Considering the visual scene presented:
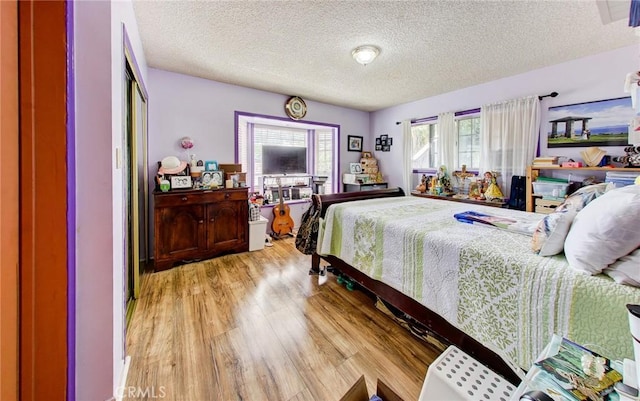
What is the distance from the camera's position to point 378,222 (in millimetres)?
1931

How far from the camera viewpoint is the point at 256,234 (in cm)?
354

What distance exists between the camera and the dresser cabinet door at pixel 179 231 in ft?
9.29

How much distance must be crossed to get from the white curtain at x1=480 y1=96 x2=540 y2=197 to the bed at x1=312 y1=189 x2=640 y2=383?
158 centimetres

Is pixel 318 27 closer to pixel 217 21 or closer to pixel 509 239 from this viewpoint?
pixel 217 21

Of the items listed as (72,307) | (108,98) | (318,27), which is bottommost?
(72,307)

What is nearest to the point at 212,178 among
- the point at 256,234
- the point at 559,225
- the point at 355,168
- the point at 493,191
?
the point at 256,234

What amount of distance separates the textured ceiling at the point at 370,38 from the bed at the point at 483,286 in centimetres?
154

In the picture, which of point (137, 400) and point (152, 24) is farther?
point (152, 24)

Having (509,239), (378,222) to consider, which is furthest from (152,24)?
(509,239)

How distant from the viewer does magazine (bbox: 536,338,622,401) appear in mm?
578

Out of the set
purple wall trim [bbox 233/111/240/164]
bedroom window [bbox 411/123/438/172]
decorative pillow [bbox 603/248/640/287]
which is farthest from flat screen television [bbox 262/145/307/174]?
decorative pillow [bbox 603/248/640/287]

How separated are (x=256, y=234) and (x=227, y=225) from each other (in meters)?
0.42

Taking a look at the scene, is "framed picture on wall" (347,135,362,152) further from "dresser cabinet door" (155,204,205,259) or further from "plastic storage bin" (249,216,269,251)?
"dresser cabinet door" (155,204,205,259)

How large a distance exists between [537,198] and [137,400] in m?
3.97
